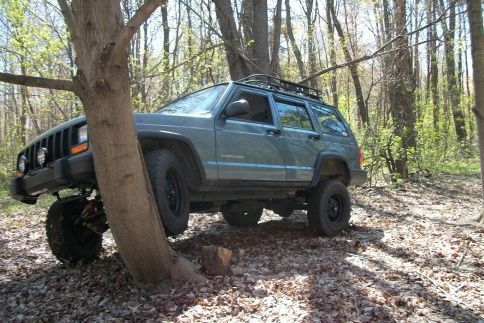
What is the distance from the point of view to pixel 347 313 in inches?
136

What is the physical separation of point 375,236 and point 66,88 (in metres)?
4.71

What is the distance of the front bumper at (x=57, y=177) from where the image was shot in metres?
3.91

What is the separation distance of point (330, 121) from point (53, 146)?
4420 mm

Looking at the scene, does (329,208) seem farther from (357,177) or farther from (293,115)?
(293,115)

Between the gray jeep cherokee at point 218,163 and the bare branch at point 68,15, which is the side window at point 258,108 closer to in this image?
the gray jeep cherokee at point 218,163

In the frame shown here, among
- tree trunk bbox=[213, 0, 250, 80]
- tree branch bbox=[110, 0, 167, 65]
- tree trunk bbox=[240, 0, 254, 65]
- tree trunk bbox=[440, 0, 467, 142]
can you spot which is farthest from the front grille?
tree trunk bbox=[440, 0, 467, 142]

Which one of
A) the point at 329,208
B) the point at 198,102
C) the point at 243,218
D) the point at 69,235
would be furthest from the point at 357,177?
the point at 69,235

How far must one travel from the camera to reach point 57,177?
397 centimetres

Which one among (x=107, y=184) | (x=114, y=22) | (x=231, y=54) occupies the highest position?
(x=231, y=54)

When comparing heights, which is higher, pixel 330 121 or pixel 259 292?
pixel 330 121

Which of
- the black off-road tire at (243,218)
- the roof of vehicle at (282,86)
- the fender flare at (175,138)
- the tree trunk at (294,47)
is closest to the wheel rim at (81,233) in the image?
the fender flare at (175,138)

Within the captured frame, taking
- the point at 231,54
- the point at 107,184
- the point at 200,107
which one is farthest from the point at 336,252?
the point at 231,54

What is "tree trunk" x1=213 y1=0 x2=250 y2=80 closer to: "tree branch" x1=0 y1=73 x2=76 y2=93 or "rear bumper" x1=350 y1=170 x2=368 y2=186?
"rear bumper" x1=350 y1=170 x2=368 y2=186

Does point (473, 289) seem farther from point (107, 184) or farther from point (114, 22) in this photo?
point (114, 22)
